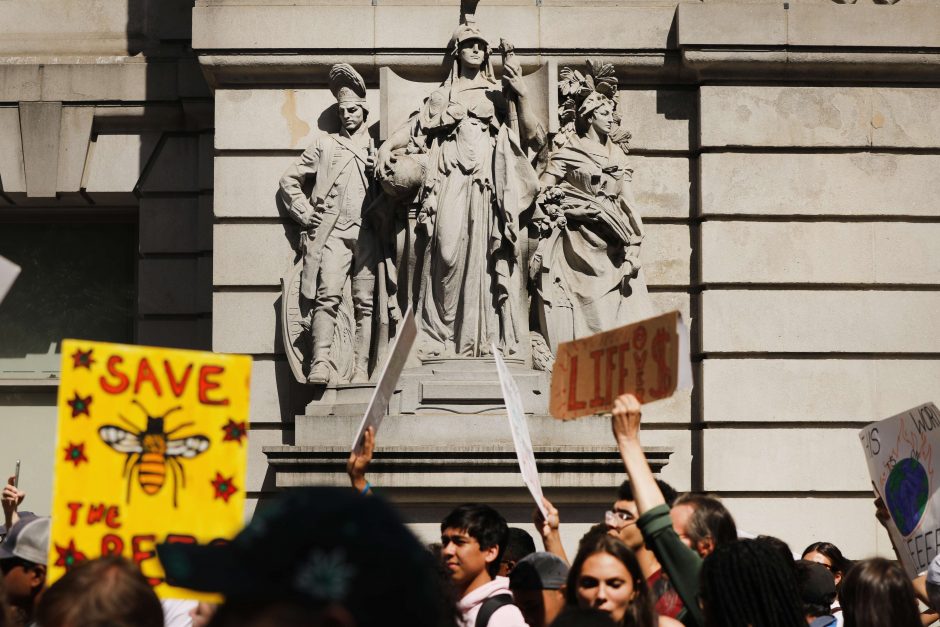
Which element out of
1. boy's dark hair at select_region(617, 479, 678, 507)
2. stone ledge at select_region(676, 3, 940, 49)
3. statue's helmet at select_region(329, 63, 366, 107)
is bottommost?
boy's dark hair at select_region(617, 479, 678, 507)

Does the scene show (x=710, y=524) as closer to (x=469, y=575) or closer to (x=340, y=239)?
(x=469, y=575)

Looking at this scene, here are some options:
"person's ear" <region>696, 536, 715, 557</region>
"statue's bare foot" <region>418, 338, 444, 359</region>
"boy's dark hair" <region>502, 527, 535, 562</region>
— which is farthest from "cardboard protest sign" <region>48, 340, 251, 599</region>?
"statue's bare foot" <region>418, 338, 444, 359</region>

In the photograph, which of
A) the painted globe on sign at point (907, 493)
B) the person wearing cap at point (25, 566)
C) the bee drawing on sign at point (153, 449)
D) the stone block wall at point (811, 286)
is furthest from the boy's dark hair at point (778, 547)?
the stone block wall at point (811, 286)

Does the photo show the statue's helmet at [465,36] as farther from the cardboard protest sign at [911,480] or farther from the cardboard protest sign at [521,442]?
the cardboard protest sign at [521,442]

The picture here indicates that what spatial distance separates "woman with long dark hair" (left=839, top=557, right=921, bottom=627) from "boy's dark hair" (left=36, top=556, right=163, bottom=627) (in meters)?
2.45

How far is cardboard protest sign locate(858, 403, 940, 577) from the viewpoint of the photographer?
7.80 meters

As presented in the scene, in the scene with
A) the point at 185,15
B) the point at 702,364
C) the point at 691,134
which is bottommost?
the point at 702,364

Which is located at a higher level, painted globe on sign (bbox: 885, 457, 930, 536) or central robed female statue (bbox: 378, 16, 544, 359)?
central robed female statue (bbox: 378, 16, 544, 359)

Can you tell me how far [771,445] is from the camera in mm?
11930

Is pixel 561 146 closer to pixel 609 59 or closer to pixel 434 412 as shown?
pixel 609 59

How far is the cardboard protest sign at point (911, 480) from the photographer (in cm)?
780

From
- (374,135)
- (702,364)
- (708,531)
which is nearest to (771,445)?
(702,364)

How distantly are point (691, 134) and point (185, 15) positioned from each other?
16.0ft

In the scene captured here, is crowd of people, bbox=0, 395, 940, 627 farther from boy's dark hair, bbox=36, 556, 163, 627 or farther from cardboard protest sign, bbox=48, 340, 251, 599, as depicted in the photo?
cardboard protest sign, bbox=48, 340, 251, 599
